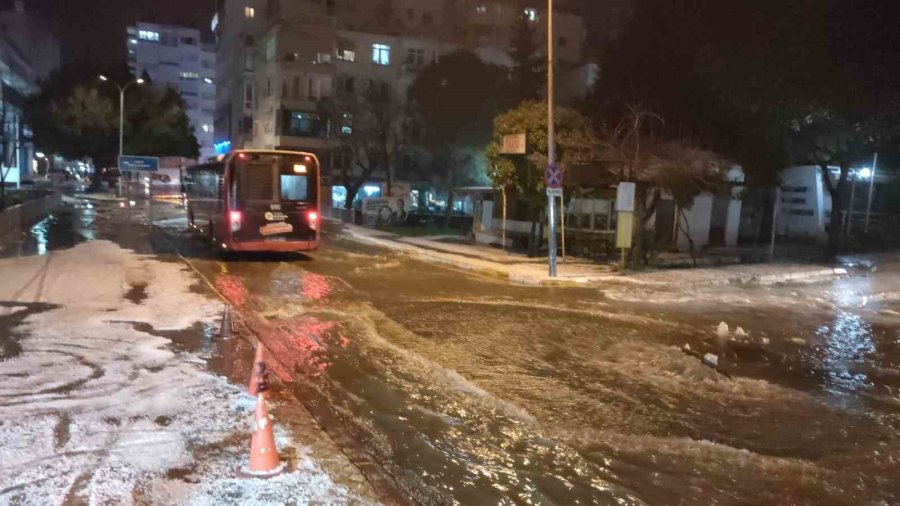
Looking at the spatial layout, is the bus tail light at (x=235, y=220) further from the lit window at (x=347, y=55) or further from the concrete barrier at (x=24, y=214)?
the lit window at (x=347, y=55)

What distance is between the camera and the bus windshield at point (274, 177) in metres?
18.6

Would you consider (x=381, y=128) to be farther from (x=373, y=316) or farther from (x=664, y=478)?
(x=664, y=478)

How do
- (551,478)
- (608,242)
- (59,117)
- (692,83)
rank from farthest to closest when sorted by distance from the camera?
1. (59,117)
2. (608,242)
3. (692,83)
4. (551,478)

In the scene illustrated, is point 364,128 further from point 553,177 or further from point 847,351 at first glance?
point 847,351

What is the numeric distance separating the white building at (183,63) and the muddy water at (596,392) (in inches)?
4327

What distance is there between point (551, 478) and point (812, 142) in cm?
2290

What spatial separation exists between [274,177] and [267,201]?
63 centimetres

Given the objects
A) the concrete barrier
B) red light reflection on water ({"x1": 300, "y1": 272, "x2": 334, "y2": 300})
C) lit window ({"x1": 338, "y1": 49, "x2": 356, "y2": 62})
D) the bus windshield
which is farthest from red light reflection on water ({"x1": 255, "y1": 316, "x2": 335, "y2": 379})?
lit window ({"x1": 338, "y1": 49, "x2": 356, "y2": 62})

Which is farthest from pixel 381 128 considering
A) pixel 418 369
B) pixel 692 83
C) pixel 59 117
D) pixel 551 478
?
pixel 551 478

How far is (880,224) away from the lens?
37.0 m

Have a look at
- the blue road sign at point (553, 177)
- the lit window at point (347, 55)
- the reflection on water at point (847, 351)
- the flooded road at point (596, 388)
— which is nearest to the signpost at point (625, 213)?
the blue road sign at point (553, 177)

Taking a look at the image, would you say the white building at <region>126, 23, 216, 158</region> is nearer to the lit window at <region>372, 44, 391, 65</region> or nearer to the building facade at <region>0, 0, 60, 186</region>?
the building facade at <region>0, 0, 60, 186</region>

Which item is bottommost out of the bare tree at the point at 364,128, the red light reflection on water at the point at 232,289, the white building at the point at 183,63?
the red light reflection on water at the point at 232,289

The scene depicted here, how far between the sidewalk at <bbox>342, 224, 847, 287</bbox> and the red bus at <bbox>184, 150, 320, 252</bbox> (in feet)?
14.6
